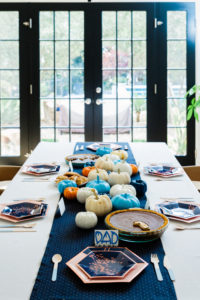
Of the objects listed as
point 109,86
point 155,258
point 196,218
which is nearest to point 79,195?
point 196,218

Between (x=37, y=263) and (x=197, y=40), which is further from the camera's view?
(x=197, y=40)

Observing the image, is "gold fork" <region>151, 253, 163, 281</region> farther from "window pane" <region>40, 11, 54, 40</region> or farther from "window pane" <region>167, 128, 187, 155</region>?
"window pane" <region>40, 11, 54, 40</region>

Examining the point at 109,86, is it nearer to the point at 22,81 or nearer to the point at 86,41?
the point at 86,41

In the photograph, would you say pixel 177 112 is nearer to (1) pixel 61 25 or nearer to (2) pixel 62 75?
(2) pixel 62 75

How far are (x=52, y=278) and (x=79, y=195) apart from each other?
0.76 m

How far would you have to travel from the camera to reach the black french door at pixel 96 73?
5375 millimetres

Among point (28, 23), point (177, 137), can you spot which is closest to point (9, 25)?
point (28, 23)

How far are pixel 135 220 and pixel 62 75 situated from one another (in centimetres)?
386

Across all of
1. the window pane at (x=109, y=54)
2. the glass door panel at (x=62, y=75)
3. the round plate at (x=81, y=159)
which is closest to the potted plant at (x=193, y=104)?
the window pane at (x=109, y=54)

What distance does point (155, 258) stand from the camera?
5.13 feet

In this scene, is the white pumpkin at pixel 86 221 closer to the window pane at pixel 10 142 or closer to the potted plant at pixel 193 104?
the potted plant at pixel 193 104

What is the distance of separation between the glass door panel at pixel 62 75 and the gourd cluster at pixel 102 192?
8.91ft

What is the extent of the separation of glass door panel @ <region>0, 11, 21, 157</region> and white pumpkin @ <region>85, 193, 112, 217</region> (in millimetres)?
3714

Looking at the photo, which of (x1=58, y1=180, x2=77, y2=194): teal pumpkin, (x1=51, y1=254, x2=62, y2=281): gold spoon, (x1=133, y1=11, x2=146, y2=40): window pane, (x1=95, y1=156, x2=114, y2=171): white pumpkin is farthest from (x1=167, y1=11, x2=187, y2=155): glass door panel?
(x1=51, y1=254, x2=62, y2=281): gold spoon
